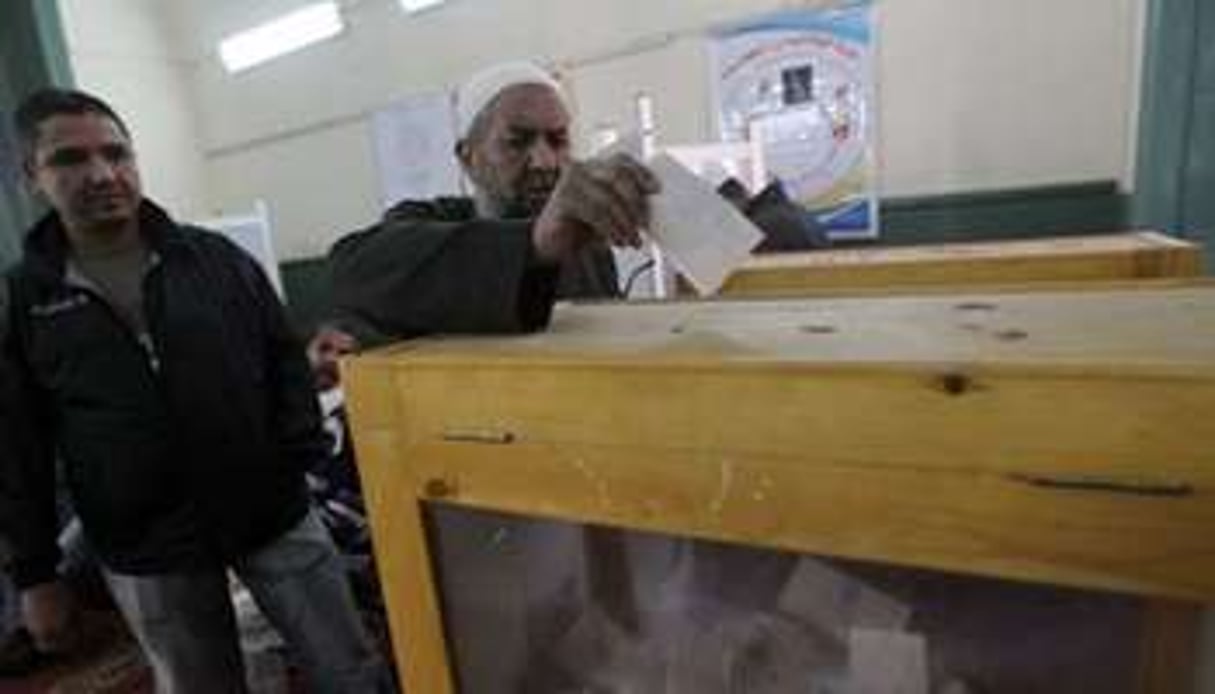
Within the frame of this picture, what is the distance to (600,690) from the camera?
0.65 m

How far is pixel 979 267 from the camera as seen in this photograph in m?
0.86

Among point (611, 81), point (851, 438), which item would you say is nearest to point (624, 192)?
point (851, 438)

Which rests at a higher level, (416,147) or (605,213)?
(416,147)

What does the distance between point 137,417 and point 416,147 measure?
2529 millimetres

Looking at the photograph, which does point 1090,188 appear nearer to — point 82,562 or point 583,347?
point 583,347

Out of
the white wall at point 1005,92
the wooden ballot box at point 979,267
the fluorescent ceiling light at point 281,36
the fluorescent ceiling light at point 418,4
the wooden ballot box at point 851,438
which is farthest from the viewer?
the fluorescent ceiling light at point 281,36

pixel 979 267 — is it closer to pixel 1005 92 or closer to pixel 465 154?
pixel 465 154

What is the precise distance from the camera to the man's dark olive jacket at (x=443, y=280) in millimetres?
633

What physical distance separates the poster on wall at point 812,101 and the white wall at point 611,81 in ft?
0.19

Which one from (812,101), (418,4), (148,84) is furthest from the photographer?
(148,84)

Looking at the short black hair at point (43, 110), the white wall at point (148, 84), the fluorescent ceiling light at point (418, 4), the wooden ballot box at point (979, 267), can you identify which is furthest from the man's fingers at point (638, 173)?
the white wall at point (148, 84)

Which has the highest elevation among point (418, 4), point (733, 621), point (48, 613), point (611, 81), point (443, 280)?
point (418, 4)

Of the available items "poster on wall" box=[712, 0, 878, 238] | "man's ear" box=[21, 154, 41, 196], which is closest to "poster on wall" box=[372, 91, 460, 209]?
"poster on wall" box=[712, 0, 878, 238]

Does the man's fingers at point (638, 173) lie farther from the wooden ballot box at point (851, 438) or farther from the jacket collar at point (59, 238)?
the jacket collar at point (59, 238)
